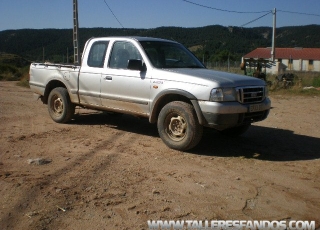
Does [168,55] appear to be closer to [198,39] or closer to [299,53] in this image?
[198,39]

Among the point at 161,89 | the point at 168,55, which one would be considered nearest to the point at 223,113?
the point at 161,89

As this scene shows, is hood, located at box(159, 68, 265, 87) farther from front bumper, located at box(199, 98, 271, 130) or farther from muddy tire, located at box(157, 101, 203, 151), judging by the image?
muddy tire, located at box(157, 101, 203, 151)

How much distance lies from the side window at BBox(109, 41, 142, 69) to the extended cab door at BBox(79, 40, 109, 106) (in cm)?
23

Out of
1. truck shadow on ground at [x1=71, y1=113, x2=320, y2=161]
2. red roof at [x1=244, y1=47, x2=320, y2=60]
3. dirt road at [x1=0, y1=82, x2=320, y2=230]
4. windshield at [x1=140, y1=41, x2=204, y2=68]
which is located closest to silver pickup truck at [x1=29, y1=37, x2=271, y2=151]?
windshield at [x1=140, y1=41, x2=204, y2=68]

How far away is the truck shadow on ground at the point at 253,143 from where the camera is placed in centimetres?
623

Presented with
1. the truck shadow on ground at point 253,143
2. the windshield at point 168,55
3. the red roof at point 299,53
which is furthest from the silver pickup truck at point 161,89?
the red roof at point 299,53

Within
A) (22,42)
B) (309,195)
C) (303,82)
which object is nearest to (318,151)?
(309,195)

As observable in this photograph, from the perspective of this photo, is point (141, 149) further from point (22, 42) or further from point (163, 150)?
point (22, 42)

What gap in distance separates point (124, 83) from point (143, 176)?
235 centimetres

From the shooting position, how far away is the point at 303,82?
19.9 meters

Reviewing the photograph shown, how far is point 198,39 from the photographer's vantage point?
156 ft

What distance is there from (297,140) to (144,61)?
10.6 feet

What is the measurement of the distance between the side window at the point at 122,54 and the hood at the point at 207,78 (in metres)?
0.86

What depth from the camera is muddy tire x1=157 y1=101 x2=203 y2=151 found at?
19.5 ft
